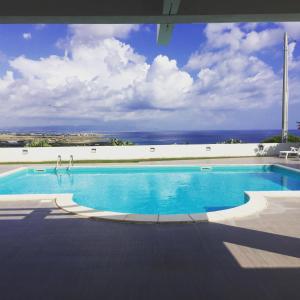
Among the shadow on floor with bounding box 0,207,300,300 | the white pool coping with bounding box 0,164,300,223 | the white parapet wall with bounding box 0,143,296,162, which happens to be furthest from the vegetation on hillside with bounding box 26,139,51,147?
the shadow on floor with bounding box 0,207,300,300

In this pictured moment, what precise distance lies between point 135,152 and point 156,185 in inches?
203

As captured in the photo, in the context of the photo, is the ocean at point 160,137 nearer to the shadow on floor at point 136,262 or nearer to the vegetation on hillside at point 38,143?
the vegetation on hillside at point 38,143

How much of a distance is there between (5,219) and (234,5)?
5051mm

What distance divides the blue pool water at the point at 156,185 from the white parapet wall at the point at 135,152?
237cm

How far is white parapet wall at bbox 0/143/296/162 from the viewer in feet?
51.4

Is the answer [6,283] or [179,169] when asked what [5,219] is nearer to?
[6,283]

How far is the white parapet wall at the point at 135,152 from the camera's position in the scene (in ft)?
51.4

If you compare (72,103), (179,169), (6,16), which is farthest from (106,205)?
(72,103)

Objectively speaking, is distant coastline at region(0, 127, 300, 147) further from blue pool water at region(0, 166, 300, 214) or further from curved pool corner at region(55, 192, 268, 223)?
curved pool corner at region(55, 192, 268, 223)

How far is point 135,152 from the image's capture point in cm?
1612

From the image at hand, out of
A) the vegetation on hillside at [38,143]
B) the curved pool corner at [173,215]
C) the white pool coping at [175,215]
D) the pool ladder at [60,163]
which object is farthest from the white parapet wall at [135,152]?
the curved pool corner at [173,215]

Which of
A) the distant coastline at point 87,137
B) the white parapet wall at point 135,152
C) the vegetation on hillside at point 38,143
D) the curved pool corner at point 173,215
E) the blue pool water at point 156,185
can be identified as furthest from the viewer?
the distant coastline at point 87,137

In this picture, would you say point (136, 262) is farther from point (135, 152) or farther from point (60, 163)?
point (135, 152)

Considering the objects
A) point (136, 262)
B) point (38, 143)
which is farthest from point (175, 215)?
point (38, 143)
